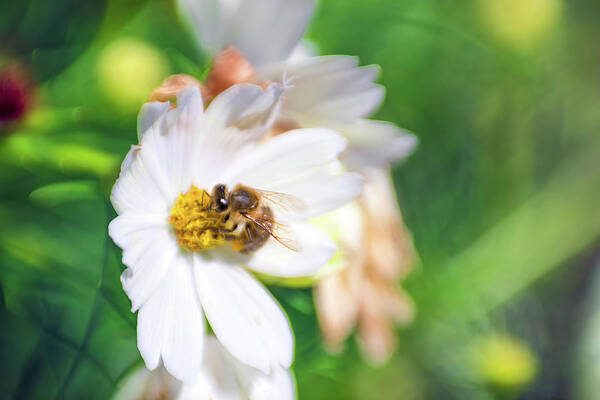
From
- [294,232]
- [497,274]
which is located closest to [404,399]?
[497,274]

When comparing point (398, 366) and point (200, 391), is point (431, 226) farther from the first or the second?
point (200, 391)

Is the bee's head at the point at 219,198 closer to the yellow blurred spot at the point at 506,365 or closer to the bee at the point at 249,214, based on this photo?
the bee at the point at 249,214

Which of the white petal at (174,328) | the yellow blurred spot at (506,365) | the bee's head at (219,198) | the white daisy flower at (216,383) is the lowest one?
the yellow blurred spot at (506,365)

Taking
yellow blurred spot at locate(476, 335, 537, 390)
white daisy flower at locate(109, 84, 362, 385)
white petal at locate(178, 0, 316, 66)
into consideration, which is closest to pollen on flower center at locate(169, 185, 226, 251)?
white daisy flower at locate(109, 84, 362, 385)

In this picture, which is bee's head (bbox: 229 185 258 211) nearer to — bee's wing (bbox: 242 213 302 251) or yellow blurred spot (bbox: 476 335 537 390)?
bee's wing (bbox: 242 213 302 251)

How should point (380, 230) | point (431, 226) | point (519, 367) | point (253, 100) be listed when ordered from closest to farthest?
point (253, 100)
point (380, 230)
point (519, 367)
point (431, 226)

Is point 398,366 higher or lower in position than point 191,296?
lower

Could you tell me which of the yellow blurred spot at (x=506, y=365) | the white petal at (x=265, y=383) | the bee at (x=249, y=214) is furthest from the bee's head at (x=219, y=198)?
the yellow blurred spot at (x=506, y=365)

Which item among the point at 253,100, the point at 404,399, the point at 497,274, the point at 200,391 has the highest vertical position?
the point at 253,100

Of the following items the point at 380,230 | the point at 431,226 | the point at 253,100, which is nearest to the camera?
the point at 253,100
